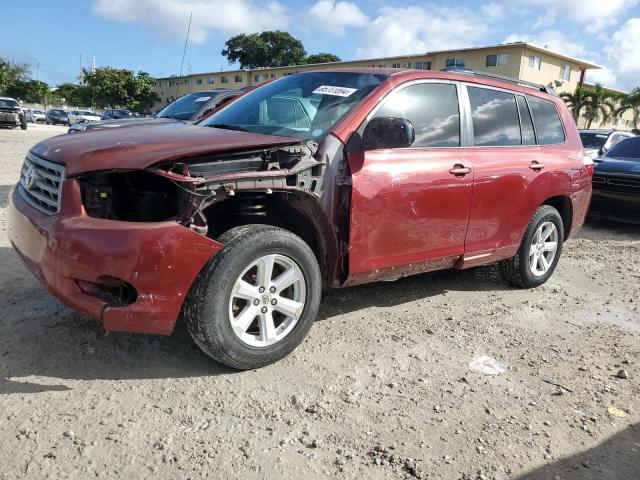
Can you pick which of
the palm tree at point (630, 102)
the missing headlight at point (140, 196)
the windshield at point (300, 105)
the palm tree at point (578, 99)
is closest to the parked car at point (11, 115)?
the windshield at point (300, 105)

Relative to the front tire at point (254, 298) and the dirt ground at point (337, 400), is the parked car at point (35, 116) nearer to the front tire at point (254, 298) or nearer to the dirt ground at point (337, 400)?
the dirt ground at point (337, 400)

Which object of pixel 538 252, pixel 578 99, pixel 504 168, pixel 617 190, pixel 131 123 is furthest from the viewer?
pixel 578 99

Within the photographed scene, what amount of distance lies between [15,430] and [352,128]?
2.45 metres

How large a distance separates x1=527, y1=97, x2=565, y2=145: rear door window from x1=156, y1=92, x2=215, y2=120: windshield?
580 cm

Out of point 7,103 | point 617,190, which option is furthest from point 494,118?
point 7,103

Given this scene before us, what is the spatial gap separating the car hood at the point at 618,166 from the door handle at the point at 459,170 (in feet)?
17.7

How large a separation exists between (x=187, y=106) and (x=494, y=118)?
6444mm

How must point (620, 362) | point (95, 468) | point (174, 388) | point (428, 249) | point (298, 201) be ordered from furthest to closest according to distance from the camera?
point (428, 249) < point (620, 362) < point (298, 201) < point (174, 388) < point (95, 468)

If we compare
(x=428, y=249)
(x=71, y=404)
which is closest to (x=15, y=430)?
(x=71, y=404)

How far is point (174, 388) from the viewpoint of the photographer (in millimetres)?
2910

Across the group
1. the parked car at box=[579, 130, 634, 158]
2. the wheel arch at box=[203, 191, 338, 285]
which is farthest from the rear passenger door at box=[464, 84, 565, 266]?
the parked car at box=[579, 130, 634, 158]

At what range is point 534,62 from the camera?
40281mm

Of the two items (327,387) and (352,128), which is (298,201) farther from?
(327,387)

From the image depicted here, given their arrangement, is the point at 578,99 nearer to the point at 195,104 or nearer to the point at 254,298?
the point at 195,104
